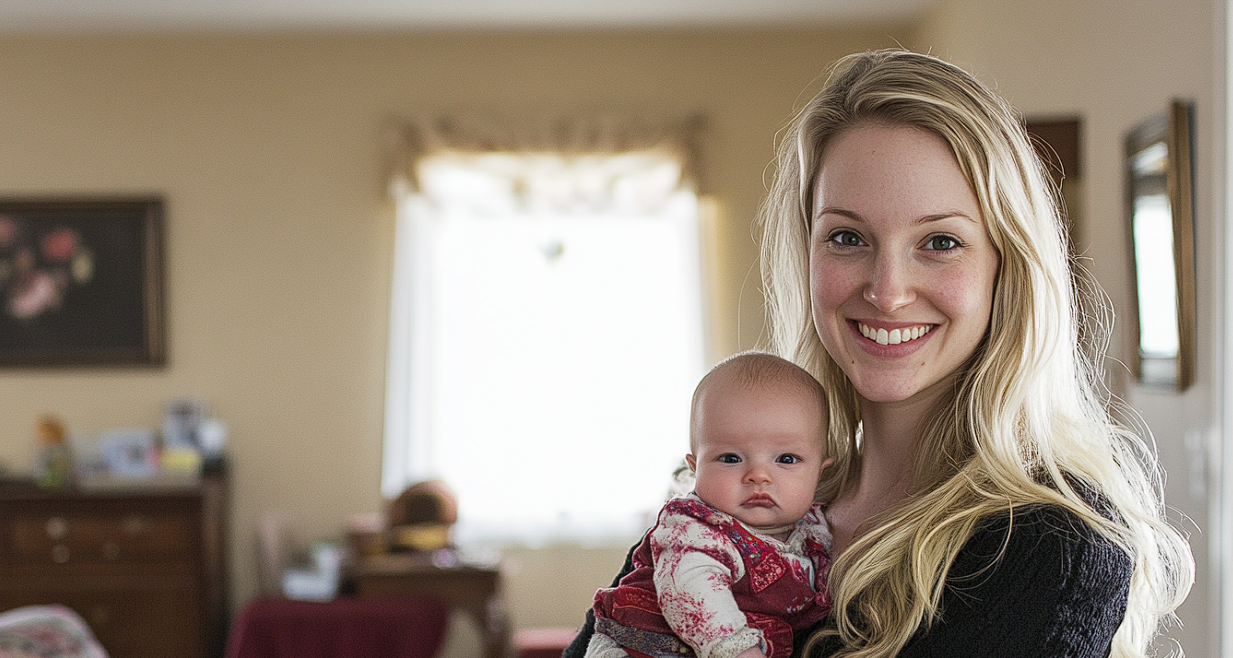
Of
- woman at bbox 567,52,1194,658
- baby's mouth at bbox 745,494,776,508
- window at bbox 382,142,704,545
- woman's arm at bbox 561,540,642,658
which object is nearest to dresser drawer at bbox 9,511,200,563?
window at bbox 382,142,704,545

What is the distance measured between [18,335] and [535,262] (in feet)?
7.97

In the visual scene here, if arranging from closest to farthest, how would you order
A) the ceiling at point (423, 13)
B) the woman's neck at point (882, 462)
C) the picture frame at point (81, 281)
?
1. the woman's neck at point (882, 462)
2. the ceiling at point (423, 13)
3. the picture frame at point (81, 281)

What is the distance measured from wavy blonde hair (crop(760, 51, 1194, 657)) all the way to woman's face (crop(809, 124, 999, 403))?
0.02m

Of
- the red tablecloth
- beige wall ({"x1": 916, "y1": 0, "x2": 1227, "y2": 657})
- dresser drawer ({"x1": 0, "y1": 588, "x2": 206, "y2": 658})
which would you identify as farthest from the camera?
dresser drawer ({"x1": 0, "y1": 588, "x2": 206, "y2": 658})

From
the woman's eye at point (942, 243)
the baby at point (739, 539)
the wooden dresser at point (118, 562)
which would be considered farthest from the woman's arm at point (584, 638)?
the wooden dresser at point (118, 562)

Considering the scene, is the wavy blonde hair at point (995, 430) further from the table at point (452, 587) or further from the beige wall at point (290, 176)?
the beige wall at point (290, 176)

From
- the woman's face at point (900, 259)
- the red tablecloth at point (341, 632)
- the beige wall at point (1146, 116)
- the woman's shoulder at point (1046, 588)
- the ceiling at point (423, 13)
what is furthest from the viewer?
the ceiling at point (423, 13)

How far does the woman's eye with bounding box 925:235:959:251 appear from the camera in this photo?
1.12 m

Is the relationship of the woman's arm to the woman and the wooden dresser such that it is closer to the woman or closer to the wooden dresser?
the woman

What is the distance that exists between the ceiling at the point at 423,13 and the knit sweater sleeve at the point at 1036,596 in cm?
389

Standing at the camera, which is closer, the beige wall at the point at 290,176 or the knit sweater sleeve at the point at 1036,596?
the knit sweater sleeve at the point at 1036,596

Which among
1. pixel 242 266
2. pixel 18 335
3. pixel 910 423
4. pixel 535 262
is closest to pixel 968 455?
pixel 910 423

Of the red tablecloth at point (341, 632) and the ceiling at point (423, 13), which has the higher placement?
the ceiling at point (423, 13)

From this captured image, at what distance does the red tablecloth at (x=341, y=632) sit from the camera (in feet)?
13.9
